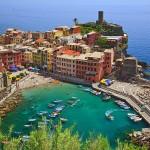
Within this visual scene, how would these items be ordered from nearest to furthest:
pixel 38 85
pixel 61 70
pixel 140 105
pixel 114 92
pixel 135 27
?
pixel 140 105
pixel 114 92
pixel 38 85
pixel 61 70
pixel 135 27

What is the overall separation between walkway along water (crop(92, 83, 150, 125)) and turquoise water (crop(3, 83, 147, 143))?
1.40 m

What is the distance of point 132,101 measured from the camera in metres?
51.2

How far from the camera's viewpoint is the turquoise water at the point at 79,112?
43.7 m

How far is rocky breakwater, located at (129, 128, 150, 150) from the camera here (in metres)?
39.2

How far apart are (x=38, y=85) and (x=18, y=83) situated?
2.86m

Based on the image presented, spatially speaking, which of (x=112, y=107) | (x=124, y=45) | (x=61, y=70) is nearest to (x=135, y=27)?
(x=124, y=45)

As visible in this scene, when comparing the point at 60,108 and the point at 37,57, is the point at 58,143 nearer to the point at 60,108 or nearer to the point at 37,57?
the point at 60,108

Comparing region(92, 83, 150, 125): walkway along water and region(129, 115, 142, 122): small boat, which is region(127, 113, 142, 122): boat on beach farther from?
region(92, 83, 150, 125): walkway along water

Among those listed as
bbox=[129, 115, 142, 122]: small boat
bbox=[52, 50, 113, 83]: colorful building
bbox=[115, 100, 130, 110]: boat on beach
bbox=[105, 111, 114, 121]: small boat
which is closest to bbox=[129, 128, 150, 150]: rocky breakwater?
bbox=[129, 115, 142, 122]: small boat

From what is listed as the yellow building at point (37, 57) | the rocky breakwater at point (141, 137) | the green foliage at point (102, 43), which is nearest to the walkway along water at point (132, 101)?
the rocky breakwater at point (141, 137)

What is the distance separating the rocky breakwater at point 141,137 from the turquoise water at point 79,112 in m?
1.60

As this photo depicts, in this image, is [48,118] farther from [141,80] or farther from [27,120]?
[141,80]

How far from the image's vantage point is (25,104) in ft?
167

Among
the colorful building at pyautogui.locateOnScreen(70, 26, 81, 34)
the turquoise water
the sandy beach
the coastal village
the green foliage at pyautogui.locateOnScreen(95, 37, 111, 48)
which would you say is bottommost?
the turquoise water
